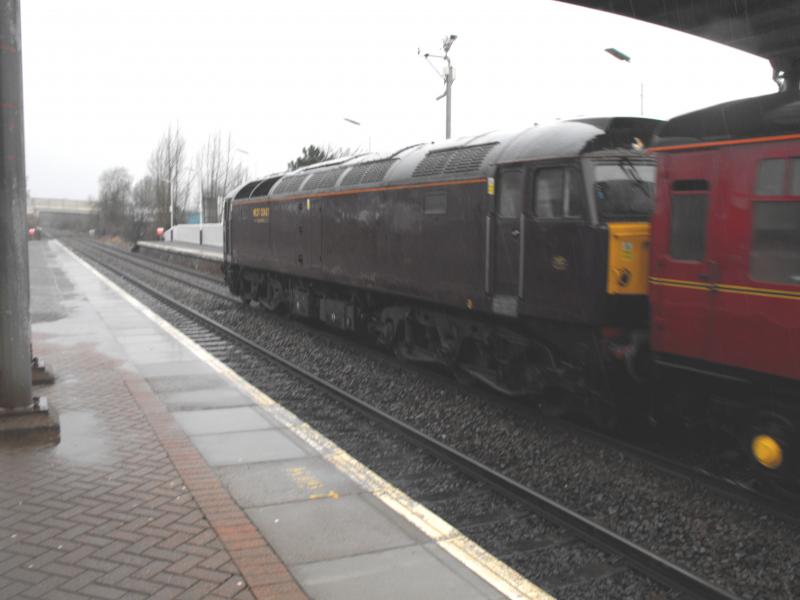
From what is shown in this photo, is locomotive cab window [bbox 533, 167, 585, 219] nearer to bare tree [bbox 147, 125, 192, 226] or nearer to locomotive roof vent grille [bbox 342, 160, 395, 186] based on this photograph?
locomotive roof vent grille [bbox 342, 160, 395, 186]

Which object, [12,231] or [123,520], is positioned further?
[12,231]

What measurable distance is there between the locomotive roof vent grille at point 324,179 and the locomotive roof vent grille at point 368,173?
21.7 inches

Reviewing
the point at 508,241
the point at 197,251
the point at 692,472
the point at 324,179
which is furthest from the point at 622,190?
the point at 197,251

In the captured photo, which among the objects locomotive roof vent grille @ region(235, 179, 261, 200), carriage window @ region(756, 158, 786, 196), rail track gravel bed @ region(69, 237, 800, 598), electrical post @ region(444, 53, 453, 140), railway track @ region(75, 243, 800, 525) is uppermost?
electrical post @ region(444, 53, 453, 140)

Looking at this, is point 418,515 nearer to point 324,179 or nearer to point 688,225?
point 688,225

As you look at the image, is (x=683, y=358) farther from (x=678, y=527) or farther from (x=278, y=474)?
(x=278, y=474)

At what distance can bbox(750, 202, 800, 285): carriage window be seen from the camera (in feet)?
16.6

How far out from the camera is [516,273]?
7.91 m

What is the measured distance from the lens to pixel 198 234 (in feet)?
165

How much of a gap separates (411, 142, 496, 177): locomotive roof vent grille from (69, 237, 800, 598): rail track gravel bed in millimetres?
2859

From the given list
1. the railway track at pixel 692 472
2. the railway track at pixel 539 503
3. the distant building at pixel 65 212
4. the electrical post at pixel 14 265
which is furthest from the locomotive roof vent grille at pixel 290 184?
the distant building at pixel 65 212

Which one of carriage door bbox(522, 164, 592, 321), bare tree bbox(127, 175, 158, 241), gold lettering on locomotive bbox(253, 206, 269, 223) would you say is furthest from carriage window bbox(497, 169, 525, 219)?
bare tree bbox(127, 175, 158, 241)

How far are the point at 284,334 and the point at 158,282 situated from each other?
1450cm

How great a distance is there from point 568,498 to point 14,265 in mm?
5460
